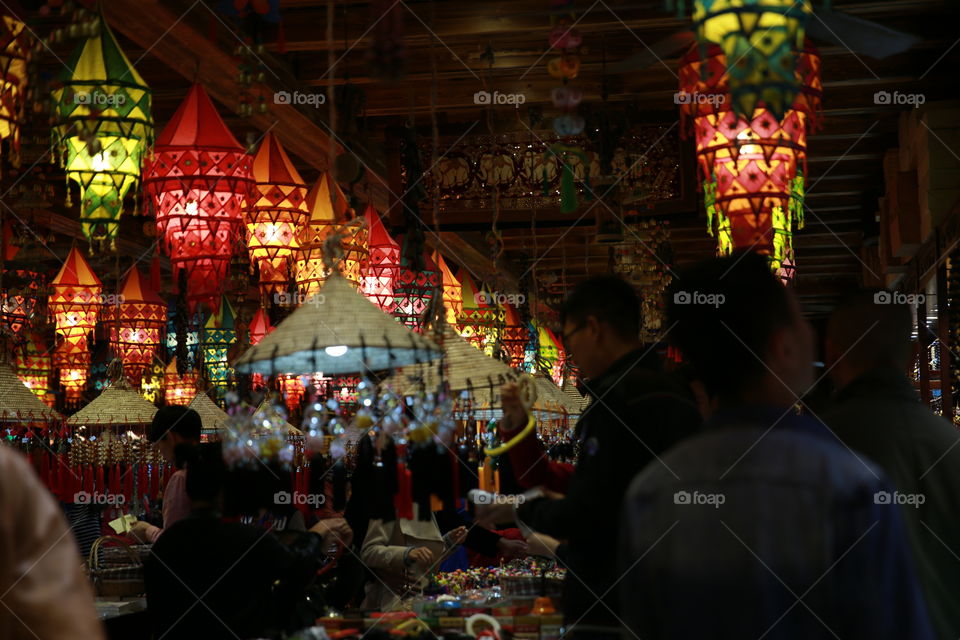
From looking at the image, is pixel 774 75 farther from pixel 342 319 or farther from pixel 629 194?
pixel 629 194

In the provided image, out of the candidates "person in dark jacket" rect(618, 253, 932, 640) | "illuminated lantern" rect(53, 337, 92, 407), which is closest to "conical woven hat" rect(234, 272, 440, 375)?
"person in dark jacket" rect(618, 253, 932, 640)

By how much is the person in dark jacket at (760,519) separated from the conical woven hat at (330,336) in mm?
1049

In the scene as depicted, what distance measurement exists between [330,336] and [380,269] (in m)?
3.90

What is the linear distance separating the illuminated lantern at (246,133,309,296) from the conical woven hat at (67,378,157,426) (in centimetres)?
141

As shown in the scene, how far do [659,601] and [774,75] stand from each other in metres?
1.23

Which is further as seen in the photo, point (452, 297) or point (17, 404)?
point (452, 297)

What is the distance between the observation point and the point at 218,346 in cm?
1066

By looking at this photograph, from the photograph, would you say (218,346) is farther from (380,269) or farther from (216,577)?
(216,577)

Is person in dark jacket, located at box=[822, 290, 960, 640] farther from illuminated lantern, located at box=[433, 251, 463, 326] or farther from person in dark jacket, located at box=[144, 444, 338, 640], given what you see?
illuminated lantern, located at box=[433, 251, 463, 326]

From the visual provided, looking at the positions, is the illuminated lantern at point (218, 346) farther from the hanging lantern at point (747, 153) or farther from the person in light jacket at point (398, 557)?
the hanging lantern at point (747, 153)

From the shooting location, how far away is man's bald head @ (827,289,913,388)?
2.71 meters

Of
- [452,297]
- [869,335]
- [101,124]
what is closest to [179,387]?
[452,297]

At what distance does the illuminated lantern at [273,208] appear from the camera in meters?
5.43

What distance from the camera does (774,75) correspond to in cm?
240
